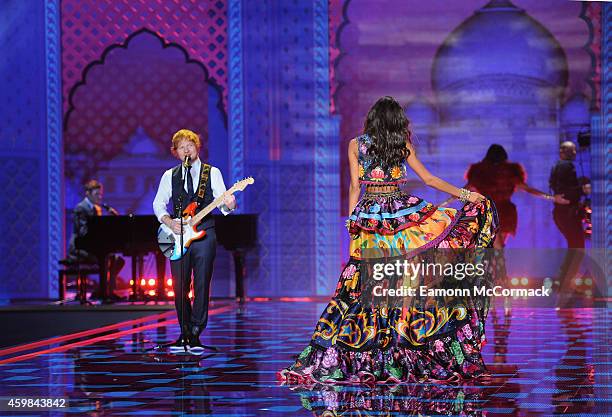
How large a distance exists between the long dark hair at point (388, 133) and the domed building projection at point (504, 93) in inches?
285

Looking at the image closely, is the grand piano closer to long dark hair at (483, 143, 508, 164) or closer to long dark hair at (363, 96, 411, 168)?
long dark hair at (483, 143, 508, 164)

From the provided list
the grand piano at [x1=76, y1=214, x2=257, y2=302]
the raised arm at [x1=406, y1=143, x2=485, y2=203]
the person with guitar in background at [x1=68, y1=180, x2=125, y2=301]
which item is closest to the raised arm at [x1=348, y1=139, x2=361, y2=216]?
the raised arm at [x1=406, y1=143, x2=485, y2=203]

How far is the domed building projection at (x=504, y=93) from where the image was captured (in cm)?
1184

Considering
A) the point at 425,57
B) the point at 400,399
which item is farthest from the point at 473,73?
the point at 400,399

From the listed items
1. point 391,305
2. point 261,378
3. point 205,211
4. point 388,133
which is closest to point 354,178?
point 388,133

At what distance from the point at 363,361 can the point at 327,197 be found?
7102mm

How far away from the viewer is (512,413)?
3688mm

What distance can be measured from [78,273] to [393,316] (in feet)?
21.9

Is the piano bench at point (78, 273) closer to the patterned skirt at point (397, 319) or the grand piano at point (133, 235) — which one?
the grand piano at point (133, 235)

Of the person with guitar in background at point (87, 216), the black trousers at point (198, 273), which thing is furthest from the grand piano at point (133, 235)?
the black trousers at point (198, 273)

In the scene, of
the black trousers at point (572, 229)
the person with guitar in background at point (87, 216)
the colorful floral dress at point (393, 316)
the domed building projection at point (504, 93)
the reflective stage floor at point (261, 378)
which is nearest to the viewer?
the reflective stage floor at point (261, 378)

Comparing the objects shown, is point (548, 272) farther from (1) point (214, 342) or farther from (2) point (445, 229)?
(2) point (445, 229)

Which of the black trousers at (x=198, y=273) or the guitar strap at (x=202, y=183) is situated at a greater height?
the guitar strap at (x=202, y=183)

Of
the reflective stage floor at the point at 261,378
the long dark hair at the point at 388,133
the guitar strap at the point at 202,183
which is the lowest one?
the reflective stage floor at the point at 261,378
